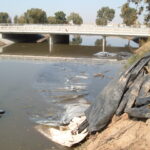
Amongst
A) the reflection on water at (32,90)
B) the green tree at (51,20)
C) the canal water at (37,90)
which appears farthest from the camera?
the green tree at (51,20)

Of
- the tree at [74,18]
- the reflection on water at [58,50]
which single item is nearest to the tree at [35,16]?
the tree at [74,18]

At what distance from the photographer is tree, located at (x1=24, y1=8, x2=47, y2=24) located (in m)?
67.4

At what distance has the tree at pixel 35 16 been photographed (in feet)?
221

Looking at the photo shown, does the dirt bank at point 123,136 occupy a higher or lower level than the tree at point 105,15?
lower

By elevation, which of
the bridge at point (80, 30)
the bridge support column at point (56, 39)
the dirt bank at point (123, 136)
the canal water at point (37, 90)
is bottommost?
the canal water at point (37, 90)

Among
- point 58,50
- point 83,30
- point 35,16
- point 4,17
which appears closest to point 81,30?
point 83,30

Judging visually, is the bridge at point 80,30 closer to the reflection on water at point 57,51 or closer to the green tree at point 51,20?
the reflection on water at point 57,51

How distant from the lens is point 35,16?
223ft

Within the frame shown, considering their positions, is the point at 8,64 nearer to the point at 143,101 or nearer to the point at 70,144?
the point at 70,144

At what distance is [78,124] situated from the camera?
908cm

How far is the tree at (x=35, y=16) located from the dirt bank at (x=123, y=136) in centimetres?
6280

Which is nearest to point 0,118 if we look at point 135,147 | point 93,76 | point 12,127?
point 12,127

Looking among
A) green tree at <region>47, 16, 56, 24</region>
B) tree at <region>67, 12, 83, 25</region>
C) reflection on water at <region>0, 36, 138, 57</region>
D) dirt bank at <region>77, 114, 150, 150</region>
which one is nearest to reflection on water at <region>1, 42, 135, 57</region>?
reflection on water at <region>0, 36, 138, 57</region>

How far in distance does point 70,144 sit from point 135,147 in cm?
291
